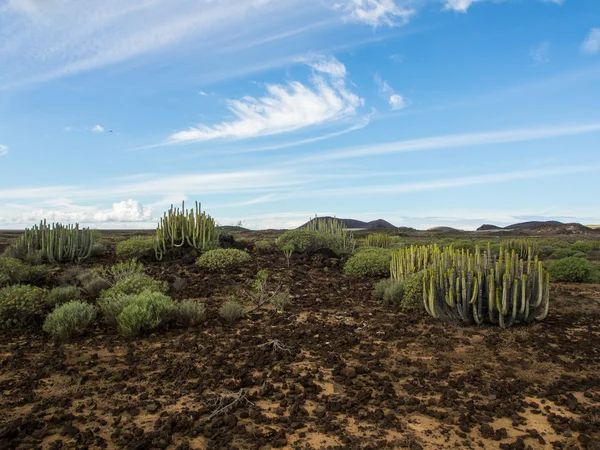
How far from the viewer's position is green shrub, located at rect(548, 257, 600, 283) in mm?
12875

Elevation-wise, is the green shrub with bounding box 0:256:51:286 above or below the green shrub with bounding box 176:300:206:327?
above

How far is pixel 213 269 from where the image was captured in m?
12.8

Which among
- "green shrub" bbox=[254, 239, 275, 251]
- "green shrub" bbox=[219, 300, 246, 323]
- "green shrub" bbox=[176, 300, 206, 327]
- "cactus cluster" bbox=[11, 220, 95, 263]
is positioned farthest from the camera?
"green shrub" bbox=[254, 239, 275, 251]

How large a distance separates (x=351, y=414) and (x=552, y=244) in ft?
84.6

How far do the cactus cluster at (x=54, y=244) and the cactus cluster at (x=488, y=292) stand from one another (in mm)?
11932

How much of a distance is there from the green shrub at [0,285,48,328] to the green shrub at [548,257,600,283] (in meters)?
13.3

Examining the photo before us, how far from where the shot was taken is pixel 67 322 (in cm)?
745

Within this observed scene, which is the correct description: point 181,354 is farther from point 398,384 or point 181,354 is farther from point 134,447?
point 398,384

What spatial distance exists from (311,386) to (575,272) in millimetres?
10943

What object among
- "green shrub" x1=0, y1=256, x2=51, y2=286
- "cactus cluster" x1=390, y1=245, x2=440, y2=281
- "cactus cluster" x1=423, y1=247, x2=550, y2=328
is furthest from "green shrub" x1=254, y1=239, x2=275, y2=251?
"cactus cluster" x1=423, y1=247, x2=550, y2=328

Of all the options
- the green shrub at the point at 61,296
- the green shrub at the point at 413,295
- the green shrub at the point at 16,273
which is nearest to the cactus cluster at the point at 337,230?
the green shrub at the point at 413,295

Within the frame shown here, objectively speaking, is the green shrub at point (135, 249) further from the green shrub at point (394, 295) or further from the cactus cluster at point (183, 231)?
the green shrub at point (394, 295)

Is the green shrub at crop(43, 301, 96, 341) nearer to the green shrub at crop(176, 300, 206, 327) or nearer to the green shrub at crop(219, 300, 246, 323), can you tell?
the green shrub at crop(176, 300, 206, 327)

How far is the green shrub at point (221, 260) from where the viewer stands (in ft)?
42.0
